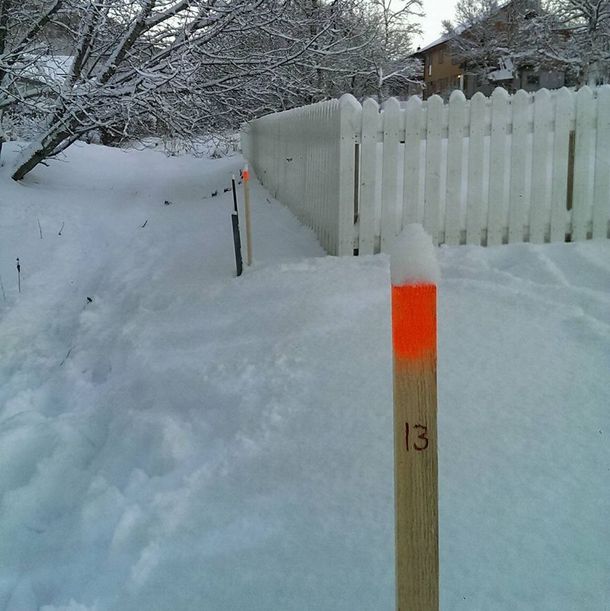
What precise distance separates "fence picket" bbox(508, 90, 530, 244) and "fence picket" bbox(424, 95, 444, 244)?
673 millimetres

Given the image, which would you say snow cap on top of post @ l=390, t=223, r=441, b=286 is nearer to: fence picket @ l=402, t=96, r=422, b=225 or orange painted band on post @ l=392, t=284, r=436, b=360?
orange painted band on post @ l=392, t=284, r=436, b=360

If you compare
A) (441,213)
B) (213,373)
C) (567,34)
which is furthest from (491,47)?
(213,373)

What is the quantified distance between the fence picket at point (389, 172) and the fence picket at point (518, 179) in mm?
1061

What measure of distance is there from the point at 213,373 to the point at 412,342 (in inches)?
114

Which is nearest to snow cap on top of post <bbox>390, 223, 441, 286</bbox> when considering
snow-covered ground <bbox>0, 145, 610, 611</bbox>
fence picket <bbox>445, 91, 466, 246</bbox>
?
snow-covered ground <bbox>0, 145, 610, 611</bbox>

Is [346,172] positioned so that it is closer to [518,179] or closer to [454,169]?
[454,169]

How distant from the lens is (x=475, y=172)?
236 inches

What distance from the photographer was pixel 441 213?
609 cm

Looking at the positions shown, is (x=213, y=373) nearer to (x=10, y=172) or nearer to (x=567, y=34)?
(x=10, y=172)

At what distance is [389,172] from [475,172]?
794mm

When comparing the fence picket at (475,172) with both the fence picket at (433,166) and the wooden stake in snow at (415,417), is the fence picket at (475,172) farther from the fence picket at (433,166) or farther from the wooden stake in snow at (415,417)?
the wooden stake in snow at (415,417)

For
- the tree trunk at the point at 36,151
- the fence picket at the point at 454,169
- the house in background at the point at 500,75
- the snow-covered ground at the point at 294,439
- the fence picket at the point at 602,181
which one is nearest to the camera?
the snow-covered ground at the point at 294,439

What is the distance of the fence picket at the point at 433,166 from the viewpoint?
586 centimetres

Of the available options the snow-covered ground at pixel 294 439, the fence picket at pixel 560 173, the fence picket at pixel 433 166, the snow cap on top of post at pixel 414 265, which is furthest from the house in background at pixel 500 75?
the snow cap on top of post at pixel 414 265
